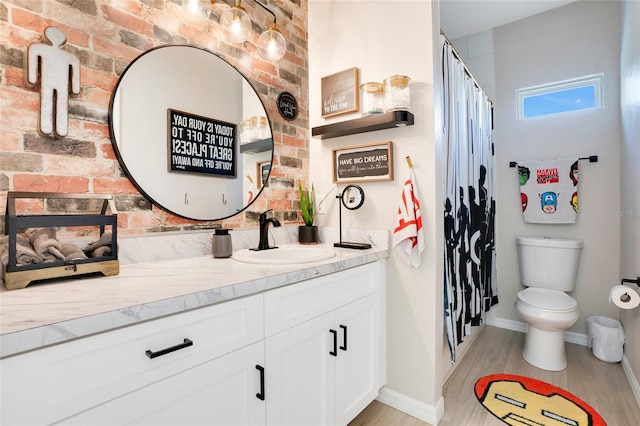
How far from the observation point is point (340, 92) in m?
2.00

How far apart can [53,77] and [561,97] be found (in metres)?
3.41

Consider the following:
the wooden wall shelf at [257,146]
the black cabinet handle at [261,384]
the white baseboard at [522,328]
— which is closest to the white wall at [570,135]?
the white baseboard at [522,328]

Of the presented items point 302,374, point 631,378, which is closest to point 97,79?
point 302,374

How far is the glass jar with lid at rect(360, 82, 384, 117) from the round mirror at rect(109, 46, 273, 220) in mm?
594

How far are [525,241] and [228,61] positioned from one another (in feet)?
8.57

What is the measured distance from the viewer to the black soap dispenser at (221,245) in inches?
58.9

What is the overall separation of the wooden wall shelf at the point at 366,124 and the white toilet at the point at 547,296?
1.65 meters

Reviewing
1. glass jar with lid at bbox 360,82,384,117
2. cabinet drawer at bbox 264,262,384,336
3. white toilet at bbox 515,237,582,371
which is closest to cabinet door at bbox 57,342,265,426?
cabinet drawer at bbox 264,262,384,336

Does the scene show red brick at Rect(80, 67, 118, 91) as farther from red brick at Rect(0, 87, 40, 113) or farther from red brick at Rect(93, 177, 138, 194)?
red brick at Rect(93, 177, 138, 194)

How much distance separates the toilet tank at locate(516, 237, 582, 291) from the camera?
2.55 meters

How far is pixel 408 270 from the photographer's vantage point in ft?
5.81

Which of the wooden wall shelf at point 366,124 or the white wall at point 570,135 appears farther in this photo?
the white wall at point 570,135

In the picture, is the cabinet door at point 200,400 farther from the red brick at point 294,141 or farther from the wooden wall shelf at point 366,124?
the red brick at point 294,141

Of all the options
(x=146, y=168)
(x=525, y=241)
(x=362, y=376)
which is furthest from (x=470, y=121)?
(x=146, y=168)
